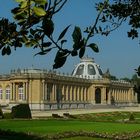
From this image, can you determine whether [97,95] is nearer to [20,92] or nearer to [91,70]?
[91,70]

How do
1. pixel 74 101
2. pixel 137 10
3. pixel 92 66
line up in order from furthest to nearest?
pixel 92 66 < pixel 74 101 < pixel 137 10

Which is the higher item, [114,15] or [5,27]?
[114,15]

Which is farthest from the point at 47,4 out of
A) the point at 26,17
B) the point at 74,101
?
the point at 74,101

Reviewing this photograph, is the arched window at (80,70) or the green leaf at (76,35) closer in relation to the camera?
the green leaf at (76,35)

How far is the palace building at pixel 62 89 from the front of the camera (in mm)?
59406

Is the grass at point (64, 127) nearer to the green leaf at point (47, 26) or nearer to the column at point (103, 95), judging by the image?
the green leaf at point (47, 26)

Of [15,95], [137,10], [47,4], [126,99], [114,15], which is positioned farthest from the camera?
[126,99]

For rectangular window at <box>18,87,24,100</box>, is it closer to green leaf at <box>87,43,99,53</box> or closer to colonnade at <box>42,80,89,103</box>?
colonnade at <box>42,80,89,103</box>

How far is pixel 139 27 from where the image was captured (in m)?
5.33

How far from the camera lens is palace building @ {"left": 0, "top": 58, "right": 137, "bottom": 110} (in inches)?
2339

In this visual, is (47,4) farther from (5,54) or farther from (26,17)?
(5,54)

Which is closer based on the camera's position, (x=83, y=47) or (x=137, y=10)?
(x=83, y=47)

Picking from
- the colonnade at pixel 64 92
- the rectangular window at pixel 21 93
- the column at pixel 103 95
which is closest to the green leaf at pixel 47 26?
the colonnade at pixel 64 92

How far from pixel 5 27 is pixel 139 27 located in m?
3.35
